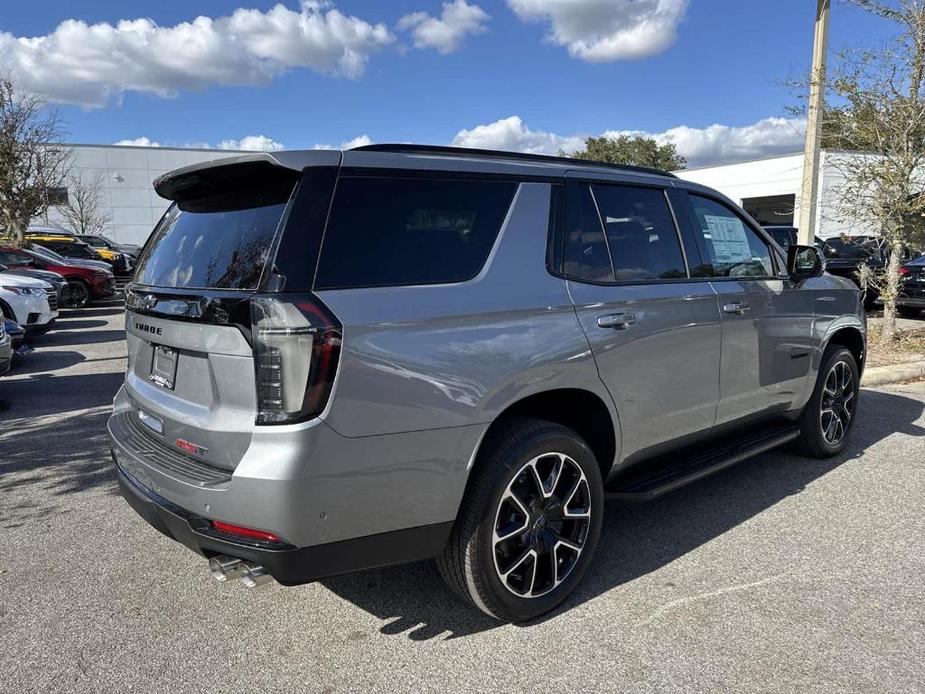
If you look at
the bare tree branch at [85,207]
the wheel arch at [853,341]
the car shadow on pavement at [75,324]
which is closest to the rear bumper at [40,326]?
the car shadow on pavement at [75,324]

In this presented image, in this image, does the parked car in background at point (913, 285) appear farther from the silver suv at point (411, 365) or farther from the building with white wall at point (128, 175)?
the building with white wall at point (128, 175)

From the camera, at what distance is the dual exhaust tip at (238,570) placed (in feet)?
8.23

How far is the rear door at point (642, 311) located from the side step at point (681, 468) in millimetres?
154

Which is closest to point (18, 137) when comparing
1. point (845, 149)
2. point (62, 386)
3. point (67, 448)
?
point (62, 386)

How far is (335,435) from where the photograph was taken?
239 centimetres

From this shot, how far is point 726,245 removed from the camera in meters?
4.32

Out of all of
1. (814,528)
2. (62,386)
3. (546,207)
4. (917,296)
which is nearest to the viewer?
(546,207)

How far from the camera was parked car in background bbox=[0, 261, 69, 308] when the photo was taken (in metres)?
13.2

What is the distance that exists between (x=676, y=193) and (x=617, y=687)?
8.79 ft

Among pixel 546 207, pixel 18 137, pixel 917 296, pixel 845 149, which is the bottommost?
pixel 917 296

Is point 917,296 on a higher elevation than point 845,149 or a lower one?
lower

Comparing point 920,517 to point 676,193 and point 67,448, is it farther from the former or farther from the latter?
point 67,448

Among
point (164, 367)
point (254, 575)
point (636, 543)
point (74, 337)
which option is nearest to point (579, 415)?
point (636, 543)

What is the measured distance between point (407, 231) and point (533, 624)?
1787mm
